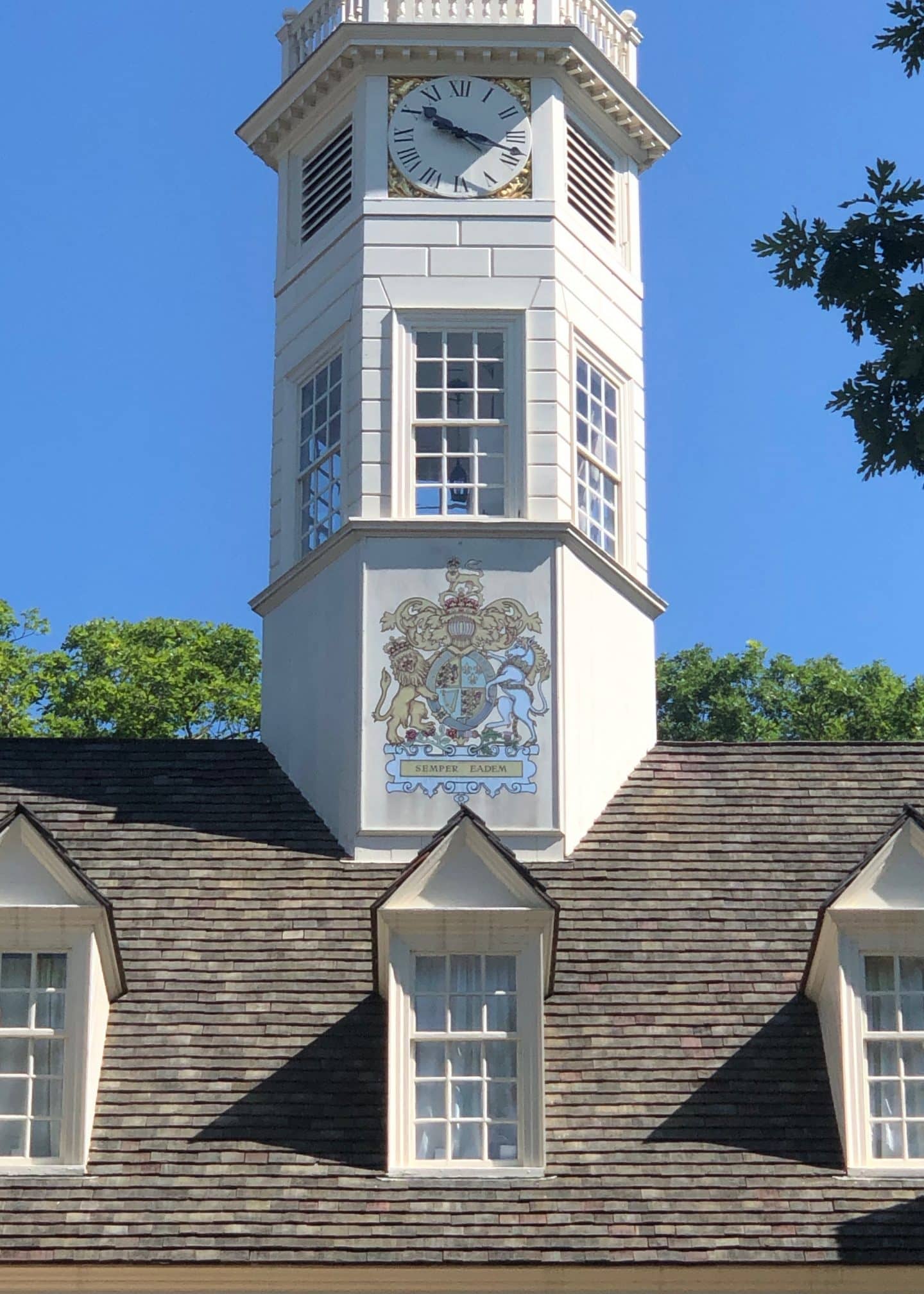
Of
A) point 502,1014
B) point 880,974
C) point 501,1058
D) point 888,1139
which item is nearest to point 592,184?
point 880,974

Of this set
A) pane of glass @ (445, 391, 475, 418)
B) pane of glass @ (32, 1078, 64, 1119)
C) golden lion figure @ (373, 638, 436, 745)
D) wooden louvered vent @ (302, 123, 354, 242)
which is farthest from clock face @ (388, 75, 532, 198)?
pane of glass @ (32, 1078, 64, 1119)

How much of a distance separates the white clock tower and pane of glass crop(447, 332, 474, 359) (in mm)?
25

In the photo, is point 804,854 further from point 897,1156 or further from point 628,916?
point 897,1156

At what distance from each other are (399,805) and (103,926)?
376 centimetres

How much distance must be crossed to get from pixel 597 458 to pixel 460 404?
1.52 meters

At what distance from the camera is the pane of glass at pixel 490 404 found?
25672 millimetres

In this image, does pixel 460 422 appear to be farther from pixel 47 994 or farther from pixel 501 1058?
pixel 47 994

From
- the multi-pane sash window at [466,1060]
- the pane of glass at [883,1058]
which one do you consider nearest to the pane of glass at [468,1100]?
the multi-pane sash window at [466,1060]

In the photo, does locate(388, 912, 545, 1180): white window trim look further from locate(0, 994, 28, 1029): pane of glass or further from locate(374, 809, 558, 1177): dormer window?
locate(0, 994, 28, 1029): pane of glass

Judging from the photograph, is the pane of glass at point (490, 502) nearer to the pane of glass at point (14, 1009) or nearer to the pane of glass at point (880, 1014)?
the pane of glass at point (880, 1014)

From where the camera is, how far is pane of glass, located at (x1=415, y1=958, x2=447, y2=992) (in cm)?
2092

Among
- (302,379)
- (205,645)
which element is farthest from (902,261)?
(205,645)

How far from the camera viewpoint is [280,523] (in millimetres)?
26406

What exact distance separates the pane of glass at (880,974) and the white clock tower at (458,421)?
146 inches
